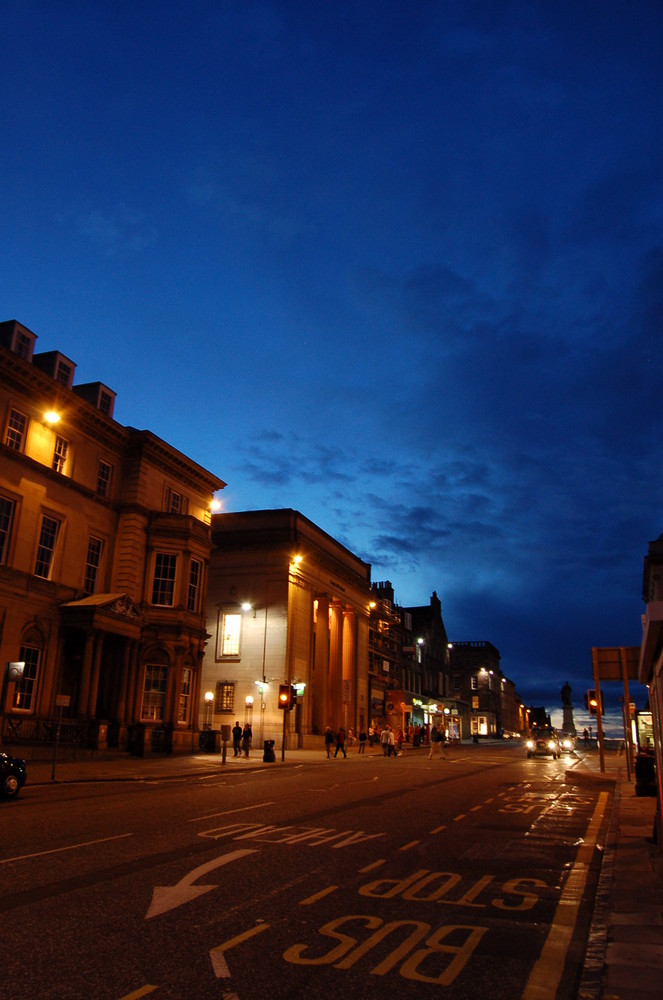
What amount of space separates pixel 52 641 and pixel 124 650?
425cm

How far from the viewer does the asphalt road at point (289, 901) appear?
18.2 ft

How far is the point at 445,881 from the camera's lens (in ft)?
29.9

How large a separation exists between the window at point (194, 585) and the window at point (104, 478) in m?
6.58

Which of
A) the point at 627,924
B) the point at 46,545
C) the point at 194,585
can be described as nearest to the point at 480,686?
the point at 194,585

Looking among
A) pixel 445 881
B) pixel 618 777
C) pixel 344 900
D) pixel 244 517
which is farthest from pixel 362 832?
pixel 244 517

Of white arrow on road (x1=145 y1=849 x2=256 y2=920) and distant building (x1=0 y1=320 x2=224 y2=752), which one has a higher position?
distant building (x1=0 y1=320 x2=224 y2=752)

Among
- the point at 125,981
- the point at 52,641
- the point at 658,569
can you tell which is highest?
the point at 658,569

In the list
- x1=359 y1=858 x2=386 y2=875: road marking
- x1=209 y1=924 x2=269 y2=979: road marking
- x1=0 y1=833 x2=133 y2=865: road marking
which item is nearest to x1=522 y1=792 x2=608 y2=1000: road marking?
x1=209 y1=924 x2=269 y2=979: road marking

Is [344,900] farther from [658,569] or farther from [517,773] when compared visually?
[658,569]

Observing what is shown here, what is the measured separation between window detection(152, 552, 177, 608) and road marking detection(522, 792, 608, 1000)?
31.8 meters

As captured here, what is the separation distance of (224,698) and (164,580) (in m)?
15.9

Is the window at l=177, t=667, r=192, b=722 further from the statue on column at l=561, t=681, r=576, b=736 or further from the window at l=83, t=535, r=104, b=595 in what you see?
the statue on column at l=561, t=681, r=576, b=736

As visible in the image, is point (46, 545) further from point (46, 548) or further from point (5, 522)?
point (5, 522)

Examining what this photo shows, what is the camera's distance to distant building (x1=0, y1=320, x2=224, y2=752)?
3195 centimetres
